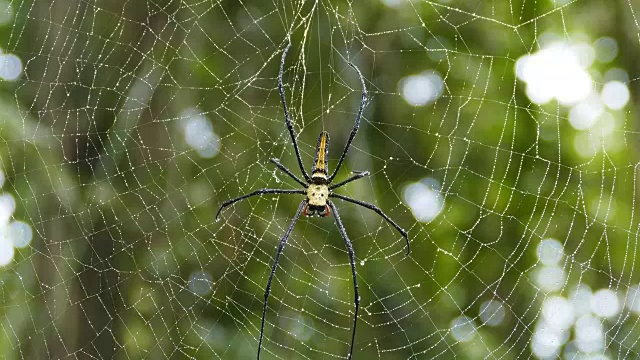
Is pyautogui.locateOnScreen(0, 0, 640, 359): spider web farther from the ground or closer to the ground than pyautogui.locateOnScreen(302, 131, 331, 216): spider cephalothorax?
farther from the ground

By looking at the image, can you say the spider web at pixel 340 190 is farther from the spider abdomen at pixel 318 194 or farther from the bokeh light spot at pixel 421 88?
the spider abdomen at pixel 318 194

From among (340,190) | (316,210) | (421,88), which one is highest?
(421,88)

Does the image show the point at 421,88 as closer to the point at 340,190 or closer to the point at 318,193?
the point at 340,190

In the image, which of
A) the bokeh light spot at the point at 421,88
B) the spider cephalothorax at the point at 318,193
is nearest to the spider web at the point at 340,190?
the bokeh light spot at the point at 421,88

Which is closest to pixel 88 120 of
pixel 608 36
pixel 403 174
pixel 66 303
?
pixel 66 303

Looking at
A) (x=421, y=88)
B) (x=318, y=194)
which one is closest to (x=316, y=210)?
(x=318, y=194)

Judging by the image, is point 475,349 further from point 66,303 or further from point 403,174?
point 66,303

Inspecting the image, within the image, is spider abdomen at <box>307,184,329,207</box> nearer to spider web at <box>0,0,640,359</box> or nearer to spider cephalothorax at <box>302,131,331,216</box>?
spider cephalothorax at <box>302,131,331,216</box>

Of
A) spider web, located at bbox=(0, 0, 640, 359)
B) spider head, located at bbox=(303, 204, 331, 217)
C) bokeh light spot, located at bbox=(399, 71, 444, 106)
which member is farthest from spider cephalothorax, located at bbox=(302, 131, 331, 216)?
bokeh light spot, located at bbox=(399, 71, 444, 106)

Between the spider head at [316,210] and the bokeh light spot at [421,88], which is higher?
the bokeh light spot at [421,88]
